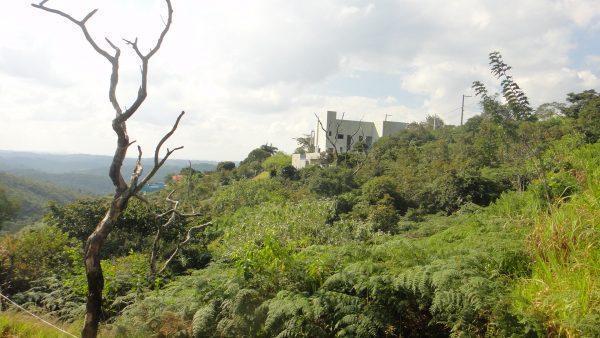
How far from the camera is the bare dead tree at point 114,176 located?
4770 millimetres

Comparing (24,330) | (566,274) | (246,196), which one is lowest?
(24,330)

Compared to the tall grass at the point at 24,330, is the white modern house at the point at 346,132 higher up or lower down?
higher up

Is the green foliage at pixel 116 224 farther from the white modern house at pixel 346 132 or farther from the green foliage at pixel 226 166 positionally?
the green foliage at pixel 226 166

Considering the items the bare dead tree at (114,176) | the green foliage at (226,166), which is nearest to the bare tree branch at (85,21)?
the bare dead tree at (114,176)

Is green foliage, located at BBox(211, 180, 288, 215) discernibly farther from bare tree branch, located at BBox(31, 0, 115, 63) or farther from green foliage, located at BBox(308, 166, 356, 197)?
bare tree branch, located at BBox(31, 0, 115, 63)

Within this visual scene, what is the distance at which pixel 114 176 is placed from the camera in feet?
16.6

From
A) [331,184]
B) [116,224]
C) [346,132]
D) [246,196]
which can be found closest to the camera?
[116,224]

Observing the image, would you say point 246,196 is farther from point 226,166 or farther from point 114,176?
point 226,166

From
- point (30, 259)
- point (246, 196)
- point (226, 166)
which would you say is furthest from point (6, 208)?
point (30, 259)

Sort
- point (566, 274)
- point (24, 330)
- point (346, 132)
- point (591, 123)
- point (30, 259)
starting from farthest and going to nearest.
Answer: point (346, 132)
point (591, 123)
point (30, 259)
point (24, 330)
point (566, 274)

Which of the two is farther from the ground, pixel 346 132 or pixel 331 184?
pixel 346 132

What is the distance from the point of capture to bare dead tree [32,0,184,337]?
4.77 meters

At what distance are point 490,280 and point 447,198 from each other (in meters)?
10.0

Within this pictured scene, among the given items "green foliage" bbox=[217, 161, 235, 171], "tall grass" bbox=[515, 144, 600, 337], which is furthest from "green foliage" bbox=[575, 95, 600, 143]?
"green foliage" bbox=[217, 161, 235, 171]
